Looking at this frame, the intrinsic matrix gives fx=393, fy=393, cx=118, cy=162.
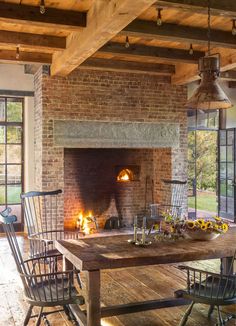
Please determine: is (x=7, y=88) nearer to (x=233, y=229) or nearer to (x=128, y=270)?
(x=128, y=270)

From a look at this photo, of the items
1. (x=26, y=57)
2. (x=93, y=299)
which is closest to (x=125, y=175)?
(x=26, y=57)

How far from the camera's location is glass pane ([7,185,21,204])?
24.1 ft

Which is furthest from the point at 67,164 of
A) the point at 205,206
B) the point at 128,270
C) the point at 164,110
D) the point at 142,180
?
the point at 205,206

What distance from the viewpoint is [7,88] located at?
7.05 meters

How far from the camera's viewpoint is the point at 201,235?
12.0 ft

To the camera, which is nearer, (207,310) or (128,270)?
(207,310)

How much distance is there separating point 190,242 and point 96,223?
3868 mm

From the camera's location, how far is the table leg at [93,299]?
304 centimetres

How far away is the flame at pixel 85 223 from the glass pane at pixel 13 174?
139 cm

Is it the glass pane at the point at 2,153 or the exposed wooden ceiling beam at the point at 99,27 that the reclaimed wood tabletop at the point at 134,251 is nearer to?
the exposed wooden ceiling beam at the point at 99,27

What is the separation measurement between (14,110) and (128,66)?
2.40 m

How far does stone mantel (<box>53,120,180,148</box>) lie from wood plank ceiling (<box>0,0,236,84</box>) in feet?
2.96

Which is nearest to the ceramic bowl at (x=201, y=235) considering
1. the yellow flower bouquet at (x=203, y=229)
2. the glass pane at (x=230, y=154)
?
the yellow flower bouquet at (x=203, y=229)

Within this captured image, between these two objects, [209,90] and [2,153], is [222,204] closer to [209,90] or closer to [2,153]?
[2,153]
